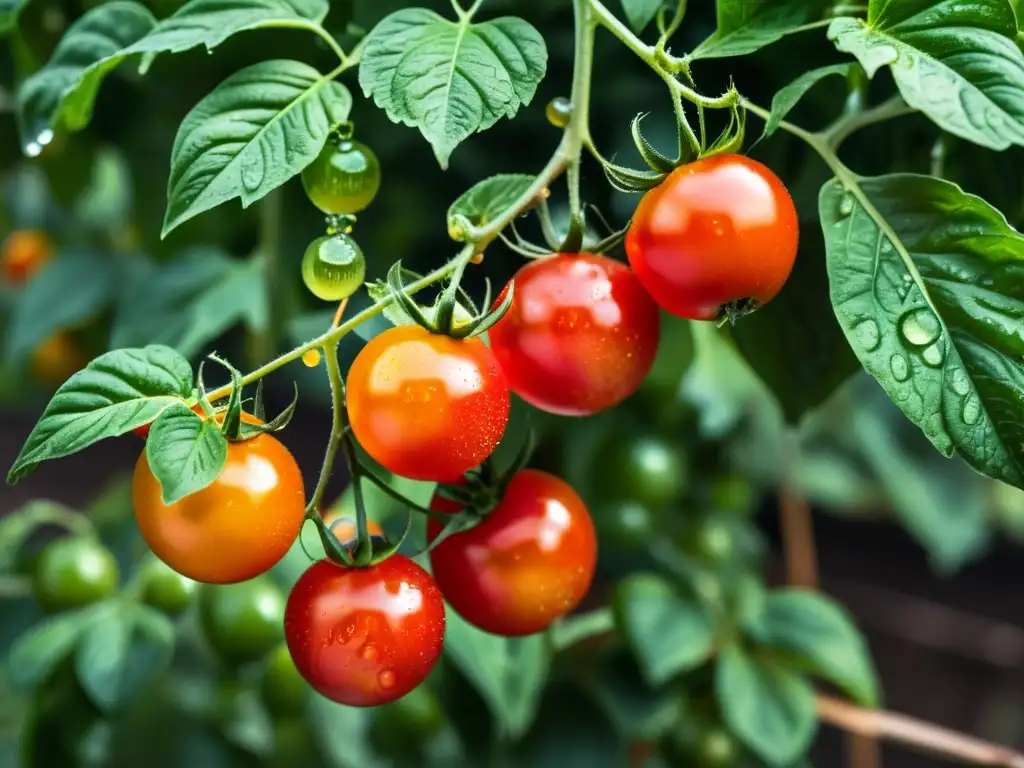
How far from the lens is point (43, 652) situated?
2.01 feet

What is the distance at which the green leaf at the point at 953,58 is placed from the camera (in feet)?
1.04

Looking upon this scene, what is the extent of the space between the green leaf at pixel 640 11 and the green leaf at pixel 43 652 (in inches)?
17.6

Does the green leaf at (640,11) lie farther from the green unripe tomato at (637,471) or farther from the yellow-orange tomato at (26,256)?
the yellow-orange tomato at (26,256)

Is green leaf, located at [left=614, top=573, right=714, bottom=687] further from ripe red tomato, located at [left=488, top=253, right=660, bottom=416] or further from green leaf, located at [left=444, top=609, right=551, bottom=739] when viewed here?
ripe red tomato, located at [left=488, top=253, right=660, bottom=416]

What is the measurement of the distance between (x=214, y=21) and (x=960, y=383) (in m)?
0.28

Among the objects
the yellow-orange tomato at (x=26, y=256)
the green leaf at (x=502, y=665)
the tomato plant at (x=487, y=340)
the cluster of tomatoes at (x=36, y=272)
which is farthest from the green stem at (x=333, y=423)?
the yellow-orange tomato at (x=26, y=256)

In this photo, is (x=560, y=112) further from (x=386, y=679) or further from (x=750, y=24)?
(x=386, y=679)

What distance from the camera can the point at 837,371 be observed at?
45cm

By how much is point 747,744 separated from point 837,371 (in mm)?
310

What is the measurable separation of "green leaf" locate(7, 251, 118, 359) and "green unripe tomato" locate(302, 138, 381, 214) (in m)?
0.45

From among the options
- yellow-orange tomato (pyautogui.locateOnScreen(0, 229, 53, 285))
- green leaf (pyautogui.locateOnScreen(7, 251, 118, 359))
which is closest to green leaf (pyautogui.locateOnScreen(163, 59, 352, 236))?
green leaf (pyautogui.locateOnScreen(7, 251, 118, 359))

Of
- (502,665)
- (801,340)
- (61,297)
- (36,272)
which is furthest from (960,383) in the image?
(36,272)

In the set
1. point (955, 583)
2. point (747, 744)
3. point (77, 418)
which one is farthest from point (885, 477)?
point (77, 418)

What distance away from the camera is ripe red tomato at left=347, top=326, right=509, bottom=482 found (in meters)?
0.32
